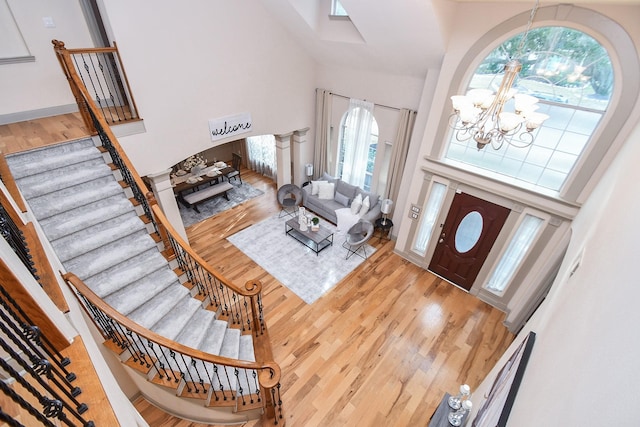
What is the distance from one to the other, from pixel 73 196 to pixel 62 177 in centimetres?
30

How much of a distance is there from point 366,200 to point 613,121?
4.22 meters

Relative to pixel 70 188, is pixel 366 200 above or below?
below

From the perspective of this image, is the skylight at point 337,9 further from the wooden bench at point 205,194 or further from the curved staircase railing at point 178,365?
the curved staircase railing at point 178,365

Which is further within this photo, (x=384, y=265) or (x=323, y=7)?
(x=384, y=265)

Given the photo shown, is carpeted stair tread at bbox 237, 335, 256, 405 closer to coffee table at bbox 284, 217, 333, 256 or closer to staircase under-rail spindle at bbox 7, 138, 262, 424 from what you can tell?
staircase under-rail spindle at bbox 7, 138, 262, 424

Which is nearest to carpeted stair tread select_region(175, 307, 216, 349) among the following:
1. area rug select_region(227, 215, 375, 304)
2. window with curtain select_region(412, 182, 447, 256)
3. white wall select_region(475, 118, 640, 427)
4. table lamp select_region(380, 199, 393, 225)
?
area rug select_region(227, 215, 375, 304)

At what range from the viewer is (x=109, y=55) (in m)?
4.88

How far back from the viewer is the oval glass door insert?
5157mm

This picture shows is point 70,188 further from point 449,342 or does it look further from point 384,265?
point 449,342

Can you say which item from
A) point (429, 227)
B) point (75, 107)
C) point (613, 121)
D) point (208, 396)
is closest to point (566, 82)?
point (613, 121)

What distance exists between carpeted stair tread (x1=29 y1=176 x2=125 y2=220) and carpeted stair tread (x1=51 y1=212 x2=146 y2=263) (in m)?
0.33

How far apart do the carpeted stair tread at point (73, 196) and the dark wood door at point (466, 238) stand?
5.31m

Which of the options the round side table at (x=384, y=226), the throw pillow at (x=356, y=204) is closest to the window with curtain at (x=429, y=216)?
the round side table at (x=384, y=226)

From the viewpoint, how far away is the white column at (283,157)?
736 centimetres
